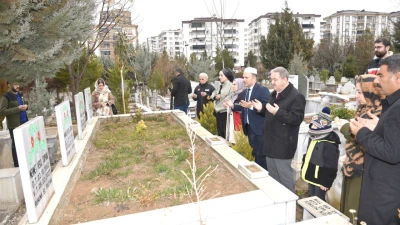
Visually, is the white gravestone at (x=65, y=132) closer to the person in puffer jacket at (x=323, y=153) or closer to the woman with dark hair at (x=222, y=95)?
the woman with dark hair at (x=222, y=95)

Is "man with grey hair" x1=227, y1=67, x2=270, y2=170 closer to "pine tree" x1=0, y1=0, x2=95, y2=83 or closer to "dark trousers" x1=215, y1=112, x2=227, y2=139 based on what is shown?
Result: "dark trousers" x1=215, y1=112, x2=227, y2=139

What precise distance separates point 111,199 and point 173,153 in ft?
5.99

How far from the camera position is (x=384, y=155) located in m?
2.04

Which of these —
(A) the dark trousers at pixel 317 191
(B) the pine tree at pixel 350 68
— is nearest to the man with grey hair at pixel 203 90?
(A) the dark trousers at pixel 317 191

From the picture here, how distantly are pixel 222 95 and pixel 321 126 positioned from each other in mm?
3279

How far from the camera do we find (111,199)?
3.36 m

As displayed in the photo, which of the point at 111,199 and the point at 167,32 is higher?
the point at 167,32

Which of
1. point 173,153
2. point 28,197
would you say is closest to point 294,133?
point 173,153

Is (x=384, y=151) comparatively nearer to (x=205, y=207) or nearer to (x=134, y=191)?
(x=205, y=207)

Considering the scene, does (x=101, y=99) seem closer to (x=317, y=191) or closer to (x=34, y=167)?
(x=34, y=167)

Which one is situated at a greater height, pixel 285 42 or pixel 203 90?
pixel 285 42

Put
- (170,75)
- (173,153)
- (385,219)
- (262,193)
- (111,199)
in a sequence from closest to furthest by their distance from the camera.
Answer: (385,219) → (262,193) → (111,199) → (173,153) → (170,75)

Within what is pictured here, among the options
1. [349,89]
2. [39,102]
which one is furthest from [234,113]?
[349,89]

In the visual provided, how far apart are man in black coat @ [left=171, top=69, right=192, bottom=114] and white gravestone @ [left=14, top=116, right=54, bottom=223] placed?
19.4ft
